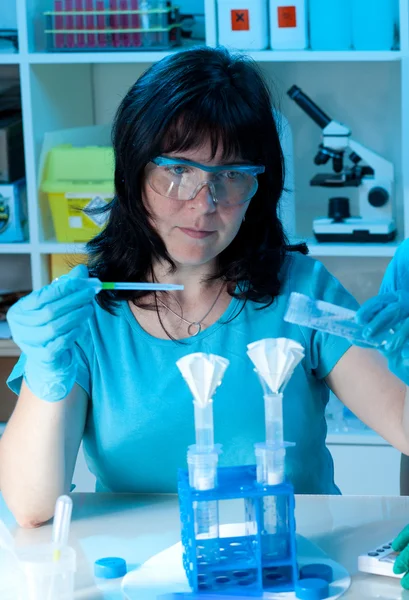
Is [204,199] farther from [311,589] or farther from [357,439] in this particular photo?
[357,439]

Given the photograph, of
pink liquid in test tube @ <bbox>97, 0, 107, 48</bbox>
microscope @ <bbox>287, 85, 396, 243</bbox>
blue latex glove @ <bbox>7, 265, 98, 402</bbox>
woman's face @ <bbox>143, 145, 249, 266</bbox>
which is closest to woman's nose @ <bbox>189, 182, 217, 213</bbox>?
woman's face @ <bbox>143, 145, 249, 266</bbox>

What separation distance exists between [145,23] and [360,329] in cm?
166

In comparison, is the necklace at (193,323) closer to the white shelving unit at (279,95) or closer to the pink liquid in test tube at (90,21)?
the white shelving unit at (279,95)

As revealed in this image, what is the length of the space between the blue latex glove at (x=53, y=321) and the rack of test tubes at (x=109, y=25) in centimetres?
149

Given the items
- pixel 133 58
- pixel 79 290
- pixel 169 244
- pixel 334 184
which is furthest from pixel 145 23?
pixel 79 290

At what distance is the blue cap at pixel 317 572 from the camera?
3.59ft

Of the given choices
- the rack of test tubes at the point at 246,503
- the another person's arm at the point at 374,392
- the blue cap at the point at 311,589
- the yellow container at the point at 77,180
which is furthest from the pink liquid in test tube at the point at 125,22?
the blue cap at the point at 311,589

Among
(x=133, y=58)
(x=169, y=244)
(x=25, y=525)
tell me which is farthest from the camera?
(x=133, y=58)

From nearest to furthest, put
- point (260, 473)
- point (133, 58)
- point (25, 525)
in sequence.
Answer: point (260, 473) < point (25, 525) < point (133, 58)

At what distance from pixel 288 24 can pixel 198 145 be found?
4.15 ft

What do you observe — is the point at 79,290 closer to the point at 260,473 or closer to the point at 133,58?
the point at 260,473

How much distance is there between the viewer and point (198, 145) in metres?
1.38

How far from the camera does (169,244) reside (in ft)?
4.77

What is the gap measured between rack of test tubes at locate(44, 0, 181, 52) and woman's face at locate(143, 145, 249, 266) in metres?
1.27
